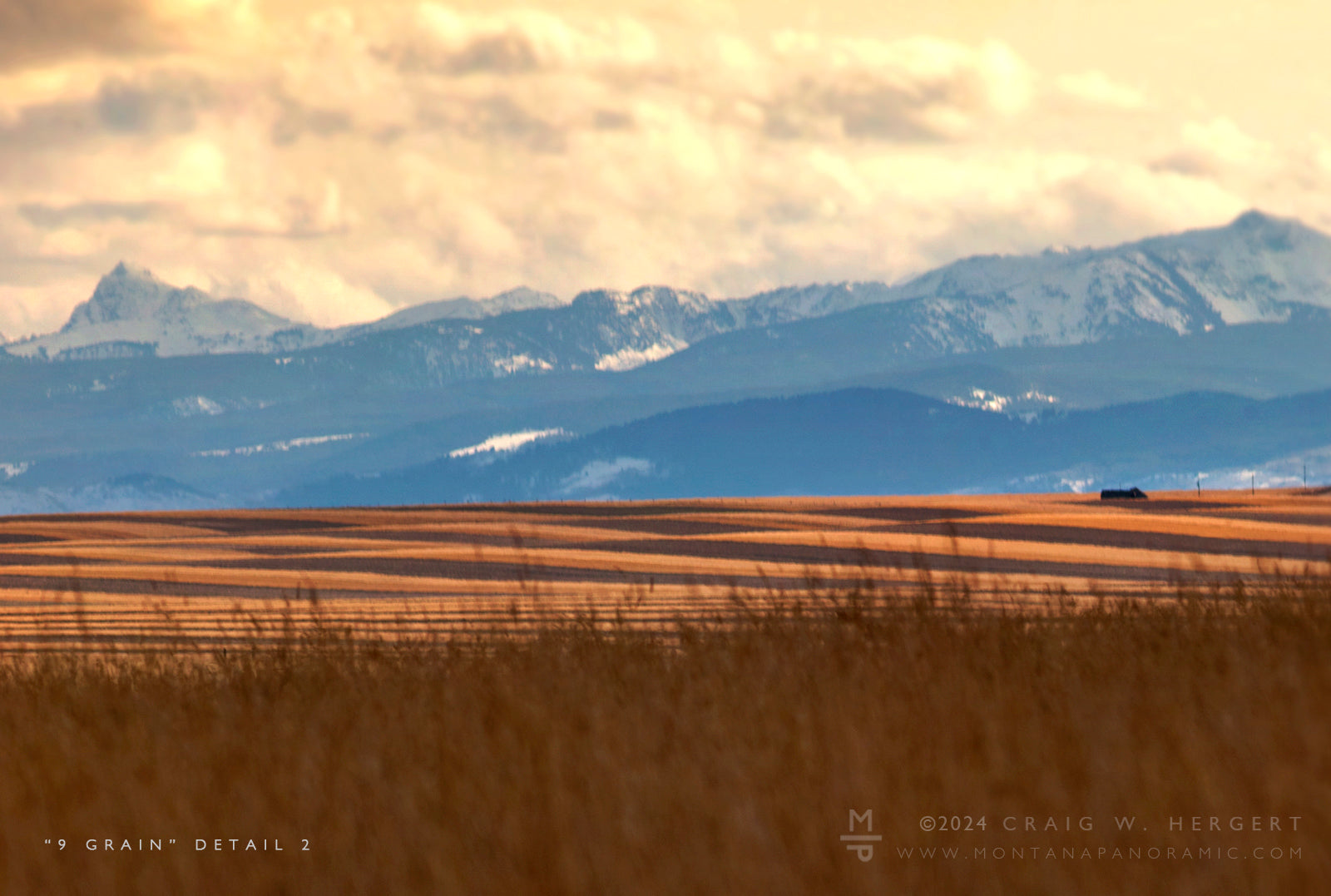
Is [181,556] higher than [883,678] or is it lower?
higher

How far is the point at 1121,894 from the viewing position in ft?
22.4

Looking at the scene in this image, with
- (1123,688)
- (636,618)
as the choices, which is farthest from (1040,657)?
(636,618)

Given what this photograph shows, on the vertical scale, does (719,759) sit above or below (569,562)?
below

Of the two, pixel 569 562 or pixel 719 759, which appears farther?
pixel 569 562

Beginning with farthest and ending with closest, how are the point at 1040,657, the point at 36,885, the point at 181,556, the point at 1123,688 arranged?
the point at 181,556
the point at 1040,657
the point at 1123,688
the point at 36,885

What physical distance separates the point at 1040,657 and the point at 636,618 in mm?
9837

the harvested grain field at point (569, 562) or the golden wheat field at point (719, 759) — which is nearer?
the golden wheat field at point (719, 759)

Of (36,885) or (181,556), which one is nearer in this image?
(36,885)

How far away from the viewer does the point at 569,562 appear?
41688mm

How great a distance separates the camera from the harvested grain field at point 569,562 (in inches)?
835

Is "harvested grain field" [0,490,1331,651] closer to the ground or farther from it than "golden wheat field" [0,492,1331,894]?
farther from it

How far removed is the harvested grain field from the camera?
21.2 m

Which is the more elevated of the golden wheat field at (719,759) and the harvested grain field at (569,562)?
the harvested grain field at (569,562)

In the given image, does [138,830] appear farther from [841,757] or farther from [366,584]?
[366,584]
